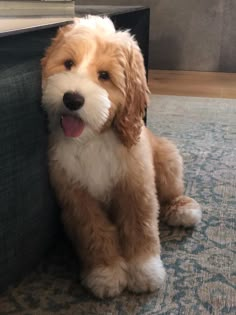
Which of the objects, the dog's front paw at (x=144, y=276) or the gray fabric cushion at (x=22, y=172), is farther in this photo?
the dog's front paw at (x=144, y=276)

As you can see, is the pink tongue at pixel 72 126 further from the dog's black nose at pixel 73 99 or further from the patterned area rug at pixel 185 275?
the patterned area rug at pixel 185 275

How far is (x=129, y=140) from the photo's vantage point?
104 cm

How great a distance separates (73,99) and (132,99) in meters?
0.16

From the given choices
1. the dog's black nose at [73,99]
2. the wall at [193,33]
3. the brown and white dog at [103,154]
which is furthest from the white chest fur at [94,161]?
the wall at [193,33]

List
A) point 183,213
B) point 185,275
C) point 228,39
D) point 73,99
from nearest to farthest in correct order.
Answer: point 73,99, point 185,275, point 183,213, point 228,39

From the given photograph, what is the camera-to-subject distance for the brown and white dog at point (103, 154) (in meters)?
0.95

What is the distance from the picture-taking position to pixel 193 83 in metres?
3.27

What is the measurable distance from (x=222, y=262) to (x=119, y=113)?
0.51m

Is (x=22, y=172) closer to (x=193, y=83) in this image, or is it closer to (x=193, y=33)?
(x=193, y=83)

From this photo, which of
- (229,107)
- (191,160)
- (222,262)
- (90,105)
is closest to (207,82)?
(229,107)

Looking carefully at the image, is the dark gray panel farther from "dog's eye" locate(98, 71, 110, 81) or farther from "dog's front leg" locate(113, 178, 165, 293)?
"dog's eye" locate(98, 71, 110, 81)

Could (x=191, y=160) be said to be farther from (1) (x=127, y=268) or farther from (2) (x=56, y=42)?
(2) (x=56, y=42)

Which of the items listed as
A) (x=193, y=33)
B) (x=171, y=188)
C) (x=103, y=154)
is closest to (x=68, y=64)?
(x=103, y=154)

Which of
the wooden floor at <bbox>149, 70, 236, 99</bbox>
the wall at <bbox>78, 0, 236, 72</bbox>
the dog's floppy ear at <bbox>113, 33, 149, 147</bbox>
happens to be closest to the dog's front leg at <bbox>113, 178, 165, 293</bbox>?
the dog's floppy ear at <bbox>113, 33, 149, 147</bbox>
